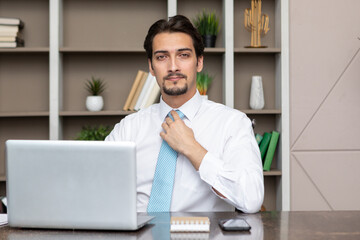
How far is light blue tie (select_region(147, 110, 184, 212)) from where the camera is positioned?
1.70 meters

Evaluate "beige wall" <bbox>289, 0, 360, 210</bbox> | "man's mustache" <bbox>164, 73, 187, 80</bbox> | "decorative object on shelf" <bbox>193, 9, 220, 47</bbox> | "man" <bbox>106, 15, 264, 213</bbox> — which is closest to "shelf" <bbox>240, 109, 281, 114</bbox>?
"beige wall" <bbox>289, 0, 360, 210</bbox>

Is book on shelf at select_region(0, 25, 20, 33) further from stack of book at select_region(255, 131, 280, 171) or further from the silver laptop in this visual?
the silver laptop

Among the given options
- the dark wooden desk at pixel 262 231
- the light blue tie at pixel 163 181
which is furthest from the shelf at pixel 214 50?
the dark wooden desk at pixel 262 231

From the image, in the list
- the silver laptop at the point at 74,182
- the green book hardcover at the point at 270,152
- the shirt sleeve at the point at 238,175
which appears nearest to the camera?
the silver laptop at the point at 74,182

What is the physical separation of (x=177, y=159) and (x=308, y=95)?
1.79 m

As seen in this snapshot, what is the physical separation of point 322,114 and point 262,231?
2271 mm

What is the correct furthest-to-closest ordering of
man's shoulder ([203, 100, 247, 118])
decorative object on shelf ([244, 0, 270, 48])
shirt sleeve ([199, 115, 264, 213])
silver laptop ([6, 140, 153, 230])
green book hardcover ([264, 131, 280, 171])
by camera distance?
decorative object on shelf ([244, 0, 270, 48])
green book hardcover ([264, 131, 280, 171])
man's shoulder ([203, 100, 247, 118])
shirt sleeve ([199, 115, 264, 213])
silver laptop ([6, 140, 153, 230])

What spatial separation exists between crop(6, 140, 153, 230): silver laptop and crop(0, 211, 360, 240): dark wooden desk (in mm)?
28

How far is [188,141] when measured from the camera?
169 centimetres

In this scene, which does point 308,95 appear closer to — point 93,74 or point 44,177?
point 93,74

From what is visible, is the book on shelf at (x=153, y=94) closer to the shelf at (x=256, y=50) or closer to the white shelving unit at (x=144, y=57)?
the white shelving unit at (x=144, y=57)

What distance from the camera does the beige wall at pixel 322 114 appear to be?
330 cm

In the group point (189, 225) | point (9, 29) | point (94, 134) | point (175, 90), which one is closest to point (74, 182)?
point (189, 225)

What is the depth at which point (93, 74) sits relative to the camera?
3.48 m
